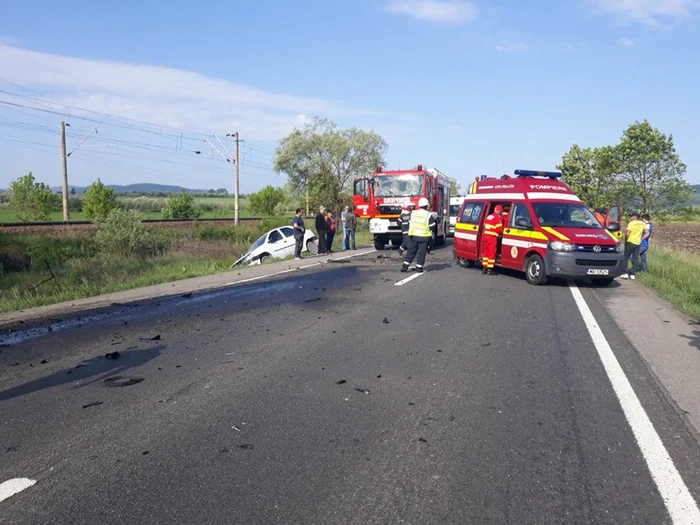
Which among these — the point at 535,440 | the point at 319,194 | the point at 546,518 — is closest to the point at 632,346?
the point at 535,440

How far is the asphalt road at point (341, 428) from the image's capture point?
359 centimetres

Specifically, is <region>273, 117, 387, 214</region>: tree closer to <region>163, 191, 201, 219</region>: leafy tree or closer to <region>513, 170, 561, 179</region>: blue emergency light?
<region>163, 191, 201, 219</region>: leafy tree

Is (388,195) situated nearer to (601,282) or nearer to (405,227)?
(405,227)

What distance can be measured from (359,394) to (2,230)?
106 ft

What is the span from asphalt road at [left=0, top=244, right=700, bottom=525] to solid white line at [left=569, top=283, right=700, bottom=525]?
0.06 feet

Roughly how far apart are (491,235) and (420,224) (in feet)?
5.76

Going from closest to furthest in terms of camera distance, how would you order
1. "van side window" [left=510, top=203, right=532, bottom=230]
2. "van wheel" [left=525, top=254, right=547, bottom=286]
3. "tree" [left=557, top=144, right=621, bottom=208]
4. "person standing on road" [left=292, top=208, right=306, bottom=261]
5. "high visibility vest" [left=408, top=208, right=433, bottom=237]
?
"van wheel" [left=525, top=254, right=547, bottom=286] → "van side window" [left=510, top=203, right=532, bottom=230] → "high visibility vest" [left=408, top=208, right=433, bottom=237] → "person standing on road" [left=292, top=208, right=306, bottom=261] → "tree" [left=557, top=144, right=621, bottom=208]

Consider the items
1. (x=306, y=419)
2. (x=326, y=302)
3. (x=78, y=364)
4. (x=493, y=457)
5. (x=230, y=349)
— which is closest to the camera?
(x=493, y=457)

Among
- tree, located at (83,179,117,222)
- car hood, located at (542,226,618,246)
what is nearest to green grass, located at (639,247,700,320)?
car hood, located at (542,226,618,246)

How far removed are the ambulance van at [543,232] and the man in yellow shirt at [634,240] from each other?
4.68 ft

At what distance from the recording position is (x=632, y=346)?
7844mm

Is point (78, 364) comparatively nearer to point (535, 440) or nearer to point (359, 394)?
point (359, 394)

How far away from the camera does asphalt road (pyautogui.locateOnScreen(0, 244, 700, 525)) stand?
141 inches

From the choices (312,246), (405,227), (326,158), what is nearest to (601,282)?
(405,227)
